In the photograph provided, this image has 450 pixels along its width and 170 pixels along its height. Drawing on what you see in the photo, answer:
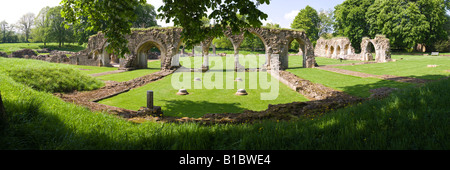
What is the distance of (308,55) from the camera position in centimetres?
2794

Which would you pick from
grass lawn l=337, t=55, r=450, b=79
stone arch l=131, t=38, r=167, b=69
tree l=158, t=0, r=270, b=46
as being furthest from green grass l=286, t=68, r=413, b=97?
stone arch l=131, t=38, r=167, b=69

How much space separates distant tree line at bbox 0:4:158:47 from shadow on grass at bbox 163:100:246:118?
3318cm

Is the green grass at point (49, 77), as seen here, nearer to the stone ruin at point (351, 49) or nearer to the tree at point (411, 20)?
the stone ruin at point (351, 49)

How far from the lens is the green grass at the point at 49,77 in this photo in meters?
11.8

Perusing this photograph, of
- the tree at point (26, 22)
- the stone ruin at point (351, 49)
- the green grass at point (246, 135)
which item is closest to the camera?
the green grass at point (246, 135)

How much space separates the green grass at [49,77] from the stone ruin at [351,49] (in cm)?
3366

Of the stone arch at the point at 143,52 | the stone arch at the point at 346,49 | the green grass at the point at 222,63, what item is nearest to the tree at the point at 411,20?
the stone arch at the point at 346,49

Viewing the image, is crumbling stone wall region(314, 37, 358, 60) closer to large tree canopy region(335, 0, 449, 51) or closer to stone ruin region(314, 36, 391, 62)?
stone ruin region(314, 36, 391, 62)

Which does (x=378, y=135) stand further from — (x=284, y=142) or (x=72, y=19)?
(x=72, y=19)

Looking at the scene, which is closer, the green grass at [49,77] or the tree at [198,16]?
the tree at [198,16]

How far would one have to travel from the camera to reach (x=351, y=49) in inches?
1654

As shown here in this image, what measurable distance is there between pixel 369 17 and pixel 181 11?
5126cm
